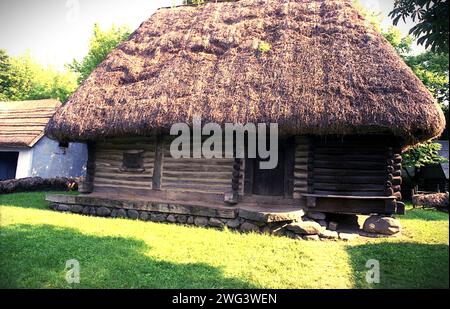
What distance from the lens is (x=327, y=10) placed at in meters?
10.5

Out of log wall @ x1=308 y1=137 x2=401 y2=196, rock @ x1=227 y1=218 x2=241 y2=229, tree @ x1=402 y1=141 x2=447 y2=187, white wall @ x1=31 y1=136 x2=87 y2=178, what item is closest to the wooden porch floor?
rock @ x1=227 y1=218 x2=241 y2=229

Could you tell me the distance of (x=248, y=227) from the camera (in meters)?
7.59

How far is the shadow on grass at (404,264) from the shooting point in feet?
14.1

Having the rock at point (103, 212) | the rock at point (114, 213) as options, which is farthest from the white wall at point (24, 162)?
the rock at point (114, 213)

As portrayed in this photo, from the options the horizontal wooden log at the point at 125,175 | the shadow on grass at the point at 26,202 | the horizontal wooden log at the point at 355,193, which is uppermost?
the horizontal wooden log at the point at 125,175

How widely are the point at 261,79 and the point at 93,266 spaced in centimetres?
629

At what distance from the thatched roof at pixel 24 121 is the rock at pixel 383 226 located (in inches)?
587

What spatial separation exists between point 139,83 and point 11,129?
404 inches

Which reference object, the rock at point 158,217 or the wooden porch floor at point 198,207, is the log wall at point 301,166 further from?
the rock at point 158,217

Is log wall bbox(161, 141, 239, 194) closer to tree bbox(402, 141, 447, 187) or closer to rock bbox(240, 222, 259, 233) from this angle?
rock bbox(240, 222, 259, 233)

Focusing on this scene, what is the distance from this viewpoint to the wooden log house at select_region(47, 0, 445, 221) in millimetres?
7691

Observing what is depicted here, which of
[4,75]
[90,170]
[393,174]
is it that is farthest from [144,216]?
[4,75]

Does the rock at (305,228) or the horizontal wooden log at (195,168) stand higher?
the horizontal wooden log at (195,168)
